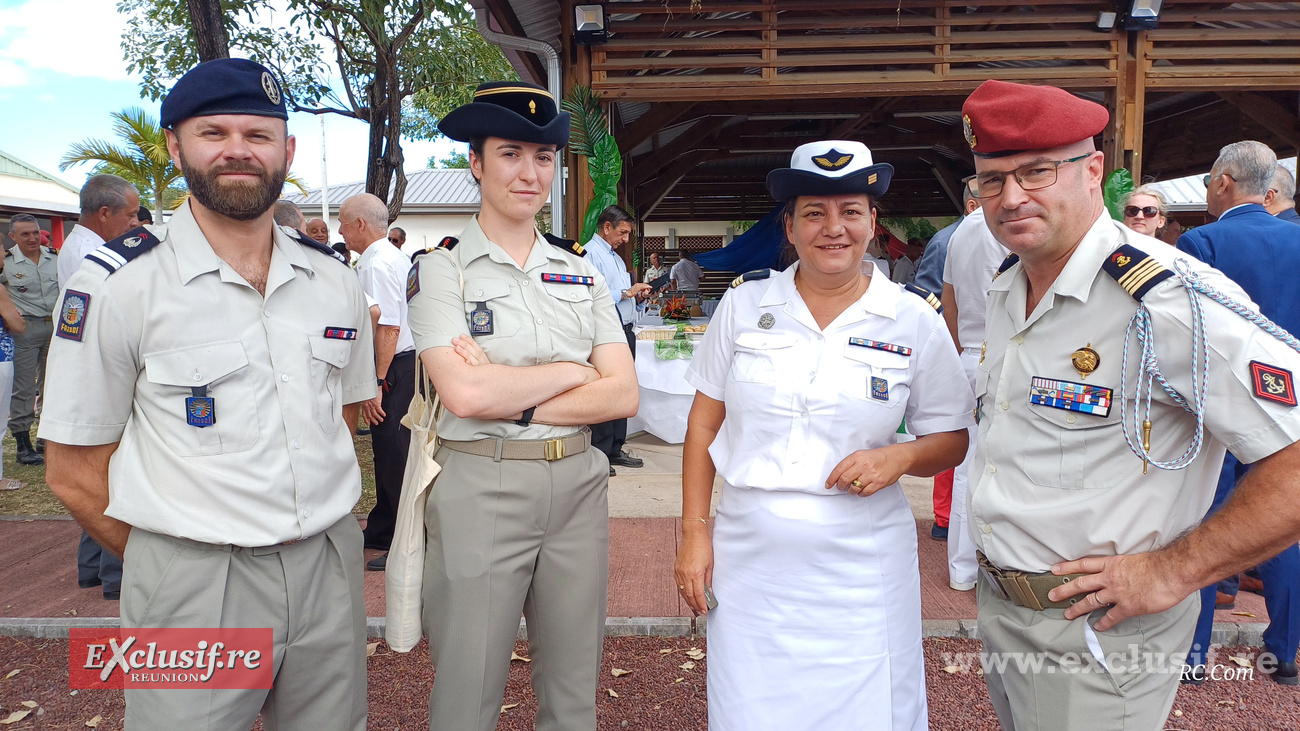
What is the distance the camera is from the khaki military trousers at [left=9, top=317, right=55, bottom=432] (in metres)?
7.09

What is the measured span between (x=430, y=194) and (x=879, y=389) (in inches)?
1109

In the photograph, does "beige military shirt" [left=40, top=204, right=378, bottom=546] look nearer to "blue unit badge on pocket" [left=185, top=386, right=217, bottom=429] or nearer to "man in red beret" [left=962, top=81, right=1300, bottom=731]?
"blue unit badge on pocket" [left=185, top=386, right=217, bottom=429]

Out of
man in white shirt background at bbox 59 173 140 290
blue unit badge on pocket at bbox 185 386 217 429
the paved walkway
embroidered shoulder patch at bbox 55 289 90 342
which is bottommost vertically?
the paved walkway

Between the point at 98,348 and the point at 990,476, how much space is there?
6.11ft

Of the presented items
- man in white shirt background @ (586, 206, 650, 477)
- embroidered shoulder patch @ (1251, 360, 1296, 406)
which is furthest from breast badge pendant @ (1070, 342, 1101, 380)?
man in white shirt background @ (586, 206, 650, 477)

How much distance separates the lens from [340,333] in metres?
1.92

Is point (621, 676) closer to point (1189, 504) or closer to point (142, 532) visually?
point (142, 532)

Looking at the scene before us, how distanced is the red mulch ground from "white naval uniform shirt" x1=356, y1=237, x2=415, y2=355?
182 centimetres

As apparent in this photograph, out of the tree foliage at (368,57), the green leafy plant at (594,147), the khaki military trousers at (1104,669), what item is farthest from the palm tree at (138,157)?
the khaki military trousers at (1104,669)

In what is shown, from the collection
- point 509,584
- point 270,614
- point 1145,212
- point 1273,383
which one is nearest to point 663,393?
point 1145,212

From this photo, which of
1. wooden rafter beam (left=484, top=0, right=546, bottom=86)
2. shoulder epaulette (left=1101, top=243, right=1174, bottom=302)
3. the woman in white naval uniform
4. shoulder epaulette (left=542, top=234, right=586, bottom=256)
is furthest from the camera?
wooden rafter beam (left=484, top=0, right=546, bottom=86)

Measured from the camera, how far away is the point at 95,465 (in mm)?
1684

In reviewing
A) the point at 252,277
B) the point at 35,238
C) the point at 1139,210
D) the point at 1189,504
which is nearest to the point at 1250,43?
the point at 1139,210

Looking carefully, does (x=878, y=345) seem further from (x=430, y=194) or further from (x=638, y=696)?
(x=430, y=194)
